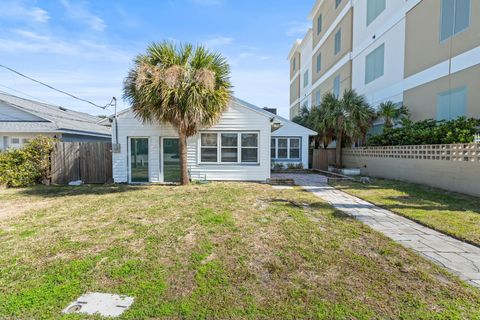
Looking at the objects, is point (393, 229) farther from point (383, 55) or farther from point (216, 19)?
point (383, 55)

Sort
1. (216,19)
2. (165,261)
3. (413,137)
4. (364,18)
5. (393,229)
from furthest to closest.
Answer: (364,18)
(216,19)
(413,137)
(393,229)
(165,261)

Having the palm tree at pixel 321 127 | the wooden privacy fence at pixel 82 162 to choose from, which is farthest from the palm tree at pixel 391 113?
the wooden privacy fence at pixel 82 162

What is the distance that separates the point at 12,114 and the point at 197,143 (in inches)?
495

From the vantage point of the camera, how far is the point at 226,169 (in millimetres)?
11219

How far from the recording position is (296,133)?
1769cm

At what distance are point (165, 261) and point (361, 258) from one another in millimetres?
2764

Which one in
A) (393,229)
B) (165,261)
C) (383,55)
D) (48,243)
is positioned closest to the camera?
(165,261)

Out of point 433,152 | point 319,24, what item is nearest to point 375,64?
point 433,152

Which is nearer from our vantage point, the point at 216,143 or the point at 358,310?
the point at 358,310

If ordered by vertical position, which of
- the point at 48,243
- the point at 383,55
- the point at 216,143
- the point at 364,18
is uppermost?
the point at 364,18

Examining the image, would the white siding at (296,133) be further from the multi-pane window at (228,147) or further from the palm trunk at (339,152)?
the multi-pane window at (228,147)

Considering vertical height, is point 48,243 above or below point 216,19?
below

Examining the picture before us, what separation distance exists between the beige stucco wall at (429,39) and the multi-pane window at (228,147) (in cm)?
957

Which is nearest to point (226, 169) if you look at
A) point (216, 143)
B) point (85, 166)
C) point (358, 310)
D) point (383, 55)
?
point (216, 143)
